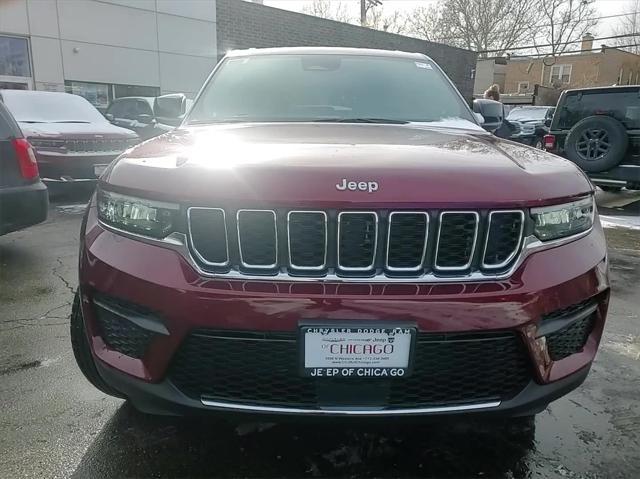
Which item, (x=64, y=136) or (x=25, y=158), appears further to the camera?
(x=64, y=136)

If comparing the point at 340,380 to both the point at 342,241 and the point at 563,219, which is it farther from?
the point at 563,219

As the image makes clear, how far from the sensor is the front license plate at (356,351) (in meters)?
1.59

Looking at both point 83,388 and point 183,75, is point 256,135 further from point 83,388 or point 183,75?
point 183,75

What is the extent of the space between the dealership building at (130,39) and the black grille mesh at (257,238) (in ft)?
42.3

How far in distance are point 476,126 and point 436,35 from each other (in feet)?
124

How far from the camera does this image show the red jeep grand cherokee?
1601mm

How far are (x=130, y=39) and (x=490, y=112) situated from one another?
42.1ft

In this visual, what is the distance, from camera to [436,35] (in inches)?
1465

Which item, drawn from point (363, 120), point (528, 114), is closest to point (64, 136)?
point (363, 120)

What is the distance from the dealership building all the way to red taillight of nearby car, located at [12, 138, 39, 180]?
9.33 metres

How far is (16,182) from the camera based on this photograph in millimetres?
4336

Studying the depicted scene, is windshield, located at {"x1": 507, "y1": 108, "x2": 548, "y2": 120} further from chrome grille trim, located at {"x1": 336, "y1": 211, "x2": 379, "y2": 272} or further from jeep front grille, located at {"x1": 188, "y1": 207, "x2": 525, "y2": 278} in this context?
chrome grille trim, located at {"x1": 336, "y1": 211, "x2": 379, "y2": 272}

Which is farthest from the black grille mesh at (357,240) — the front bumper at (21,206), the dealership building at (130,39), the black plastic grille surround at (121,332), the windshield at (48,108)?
the dealership building at (130,39)

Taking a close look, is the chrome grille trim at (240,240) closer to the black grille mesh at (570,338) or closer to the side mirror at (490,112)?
the black grille mesh at (570,338)
